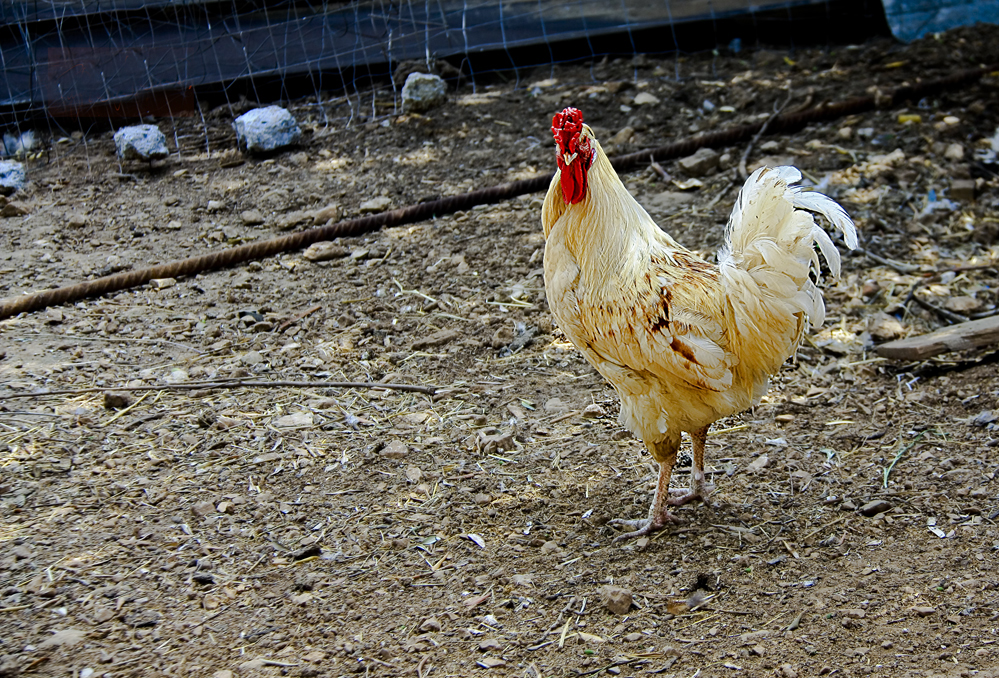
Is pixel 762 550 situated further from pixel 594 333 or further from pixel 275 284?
pixel 275 284

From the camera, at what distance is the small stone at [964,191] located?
5.84 metres

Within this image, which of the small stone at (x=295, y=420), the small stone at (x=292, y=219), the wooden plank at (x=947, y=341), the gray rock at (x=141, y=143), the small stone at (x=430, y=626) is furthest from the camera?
the gray rock at (x=141, y=143)

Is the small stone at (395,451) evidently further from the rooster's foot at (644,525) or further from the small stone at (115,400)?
the small stone at (115,400)

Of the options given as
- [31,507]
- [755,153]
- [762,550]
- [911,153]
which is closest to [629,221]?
[762,550]

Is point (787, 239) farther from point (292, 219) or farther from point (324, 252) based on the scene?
point (292, 219)

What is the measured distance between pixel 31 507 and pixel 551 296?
2370 mm

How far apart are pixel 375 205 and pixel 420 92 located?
1704 mm

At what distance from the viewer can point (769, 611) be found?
2.95m

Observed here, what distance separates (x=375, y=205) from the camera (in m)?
6.16

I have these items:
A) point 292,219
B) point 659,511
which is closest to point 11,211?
point 292,219

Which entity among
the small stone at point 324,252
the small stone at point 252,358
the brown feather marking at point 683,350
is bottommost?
the small stone at point 252,358

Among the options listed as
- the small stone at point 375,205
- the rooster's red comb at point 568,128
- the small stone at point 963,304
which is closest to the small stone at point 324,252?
the small stone at point 375,205

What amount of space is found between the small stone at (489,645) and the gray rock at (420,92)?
18.2ft

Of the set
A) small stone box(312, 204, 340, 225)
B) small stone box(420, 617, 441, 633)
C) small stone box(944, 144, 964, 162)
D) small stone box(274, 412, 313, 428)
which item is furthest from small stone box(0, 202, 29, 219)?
small stone box(944, 144, 964, 162)
